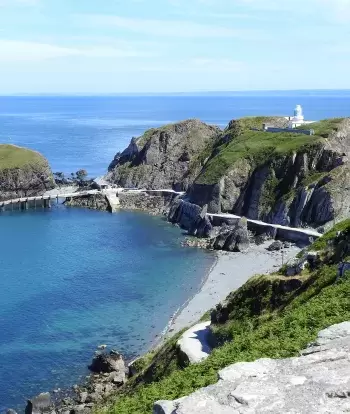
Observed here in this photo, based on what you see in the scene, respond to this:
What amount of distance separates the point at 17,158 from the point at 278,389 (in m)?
132

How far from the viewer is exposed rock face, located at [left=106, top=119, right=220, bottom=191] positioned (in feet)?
438

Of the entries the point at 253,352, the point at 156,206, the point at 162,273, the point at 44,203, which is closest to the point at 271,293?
the point at 253,352

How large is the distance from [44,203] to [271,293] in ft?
313

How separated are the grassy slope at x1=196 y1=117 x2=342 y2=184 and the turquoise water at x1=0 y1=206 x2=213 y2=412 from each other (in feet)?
45.6

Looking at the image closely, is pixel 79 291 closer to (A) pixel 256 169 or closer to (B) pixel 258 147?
(A) pixel 256 169

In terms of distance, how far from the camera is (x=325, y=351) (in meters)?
20.7

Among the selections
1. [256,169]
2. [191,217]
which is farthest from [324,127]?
[191,217]

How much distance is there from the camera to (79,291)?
7175cm

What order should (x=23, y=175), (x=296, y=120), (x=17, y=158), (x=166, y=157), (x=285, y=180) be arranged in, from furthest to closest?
(x=17, y=158)
(x=23, y=175)
(x=166, y=157)
(x=296, y=120)
(x=285, y=180)

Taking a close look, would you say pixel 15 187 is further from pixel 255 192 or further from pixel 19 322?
pixel 19 322

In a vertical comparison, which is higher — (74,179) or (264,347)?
(264,347)

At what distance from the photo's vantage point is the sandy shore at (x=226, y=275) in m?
62.9

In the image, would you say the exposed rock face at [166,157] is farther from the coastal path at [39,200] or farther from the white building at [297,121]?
the white building at [297,121]

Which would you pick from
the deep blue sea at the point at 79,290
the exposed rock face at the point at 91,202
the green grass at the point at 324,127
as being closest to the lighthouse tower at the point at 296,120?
the green grass at the point at 324,127
